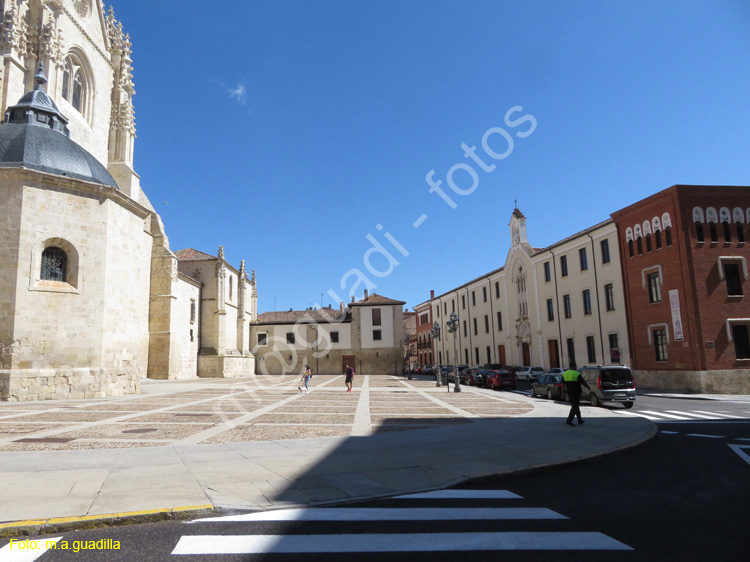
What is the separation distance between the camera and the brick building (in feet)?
82.5

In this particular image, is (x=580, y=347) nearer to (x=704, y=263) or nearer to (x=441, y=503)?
(x=704, y=263)

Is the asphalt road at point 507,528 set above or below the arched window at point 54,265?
below

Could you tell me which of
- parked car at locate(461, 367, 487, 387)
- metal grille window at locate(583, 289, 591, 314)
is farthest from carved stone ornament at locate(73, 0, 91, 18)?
metal grille window at locate(583, 289, 591, 314)

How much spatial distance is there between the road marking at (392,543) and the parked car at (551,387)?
57.7 feet

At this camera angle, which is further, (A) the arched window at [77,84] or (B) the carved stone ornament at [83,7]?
(B) the carved stone ornament at [83,7]

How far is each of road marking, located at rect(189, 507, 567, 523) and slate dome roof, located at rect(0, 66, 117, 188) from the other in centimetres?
2075

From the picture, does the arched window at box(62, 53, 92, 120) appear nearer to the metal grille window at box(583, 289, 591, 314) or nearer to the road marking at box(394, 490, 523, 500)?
the road marking at box(394, 490, 523, 500)

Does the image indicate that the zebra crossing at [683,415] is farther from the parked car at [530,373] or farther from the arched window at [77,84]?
the arched window at [77,84]

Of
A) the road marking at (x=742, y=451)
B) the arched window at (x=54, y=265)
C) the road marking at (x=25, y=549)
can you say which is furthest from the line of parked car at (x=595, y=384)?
the arched window at (x=54, y=265)

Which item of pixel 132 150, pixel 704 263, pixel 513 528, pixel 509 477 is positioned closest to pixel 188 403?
pixel 509 477

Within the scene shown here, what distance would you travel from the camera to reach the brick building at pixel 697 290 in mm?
25156

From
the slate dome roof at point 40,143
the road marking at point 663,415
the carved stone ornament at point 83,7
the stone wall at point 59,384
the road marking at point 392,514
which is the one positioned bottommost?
the road marking at point 663,415

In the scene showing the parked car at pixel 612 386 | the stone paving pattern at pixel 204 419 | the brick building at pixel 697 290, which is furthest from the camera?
the brick building at pixel 697 290

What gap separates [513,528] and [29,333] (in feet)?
68.8
